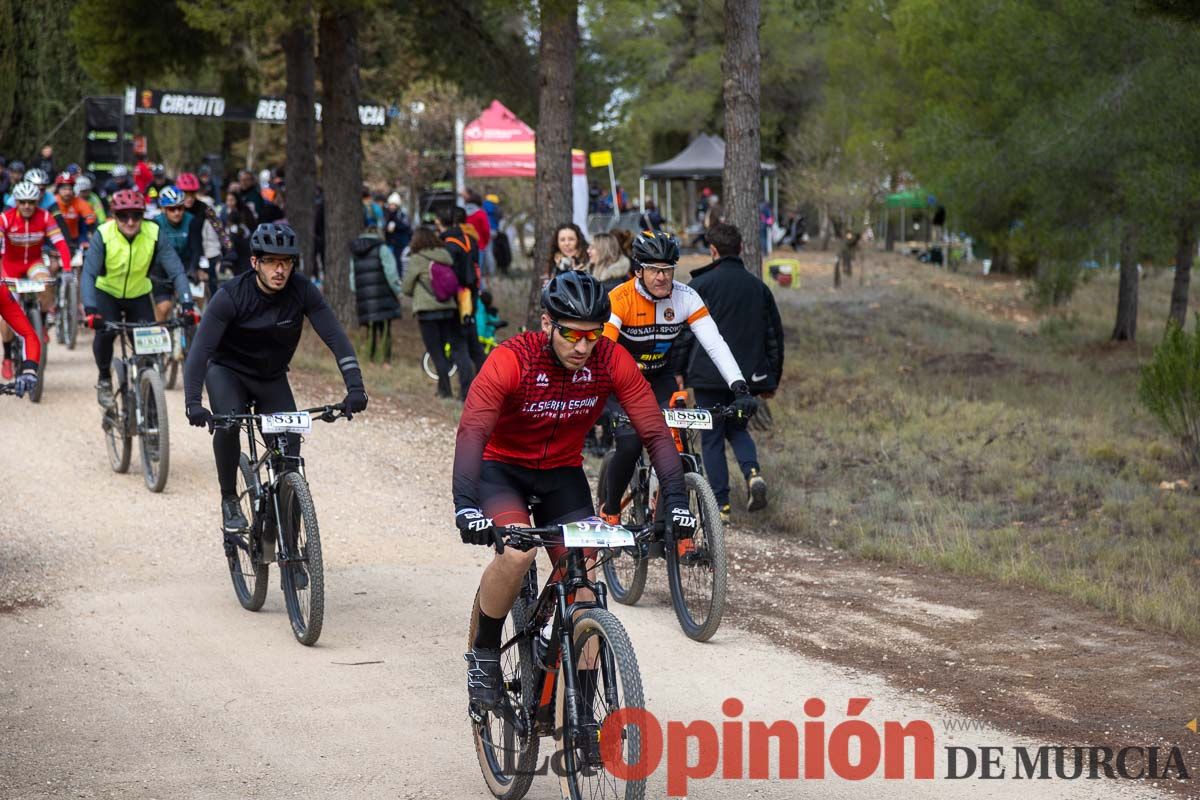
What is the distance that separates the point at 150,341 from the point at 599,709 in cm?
765

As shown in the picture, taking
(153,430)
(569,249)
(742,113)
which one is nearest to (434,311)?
(569,249)

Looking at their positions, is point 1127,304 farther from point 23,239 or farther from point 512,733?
point 512,733

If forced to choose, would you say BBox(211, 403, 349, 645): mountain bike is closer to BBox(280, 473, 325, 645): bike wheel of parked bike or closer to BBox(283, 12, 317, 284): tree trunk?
BBox(280, 473, 325, 645): bike wheel of parked bike

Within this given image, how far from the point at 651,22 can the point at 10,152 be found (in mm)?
23413

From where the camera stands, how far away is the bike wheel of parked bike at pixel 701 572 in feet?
26.0

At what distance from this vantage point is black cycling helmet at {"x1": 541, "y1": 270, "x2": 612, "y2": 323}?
5.29 meters

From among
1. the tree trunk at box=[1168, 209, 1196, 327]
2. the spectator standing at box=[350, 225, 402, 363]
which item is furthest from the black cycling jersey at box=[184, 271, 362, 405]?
Answer: the tree trunk at box=[1168, 209, 1196, 327]

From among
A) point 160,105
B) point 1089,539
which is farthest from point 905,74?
point 1089,539

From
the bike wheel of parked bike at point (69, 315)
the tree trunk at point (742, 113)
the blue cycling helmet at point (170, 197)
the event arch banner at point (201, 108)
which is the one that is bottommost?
the bike wheel of parked bike at point (69, 315)

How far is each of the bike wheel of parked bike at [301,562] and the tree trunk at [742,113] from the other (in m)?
8.37

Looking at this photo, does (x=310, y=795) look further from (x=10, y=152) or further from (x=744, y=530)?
(x=10, y=152)

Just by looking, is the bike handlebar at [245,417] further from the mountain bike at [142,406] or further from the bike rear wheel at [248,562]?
the mountain bike at [142,406]

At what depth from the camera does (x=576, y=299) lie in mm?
5301

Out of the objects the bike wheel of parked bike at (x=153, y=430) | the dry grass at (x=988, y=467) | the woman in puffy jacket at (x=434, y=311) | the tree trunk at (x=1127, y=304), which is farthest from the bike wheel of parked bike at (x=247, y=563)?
the tree trunk at (x=1127, y=304)
